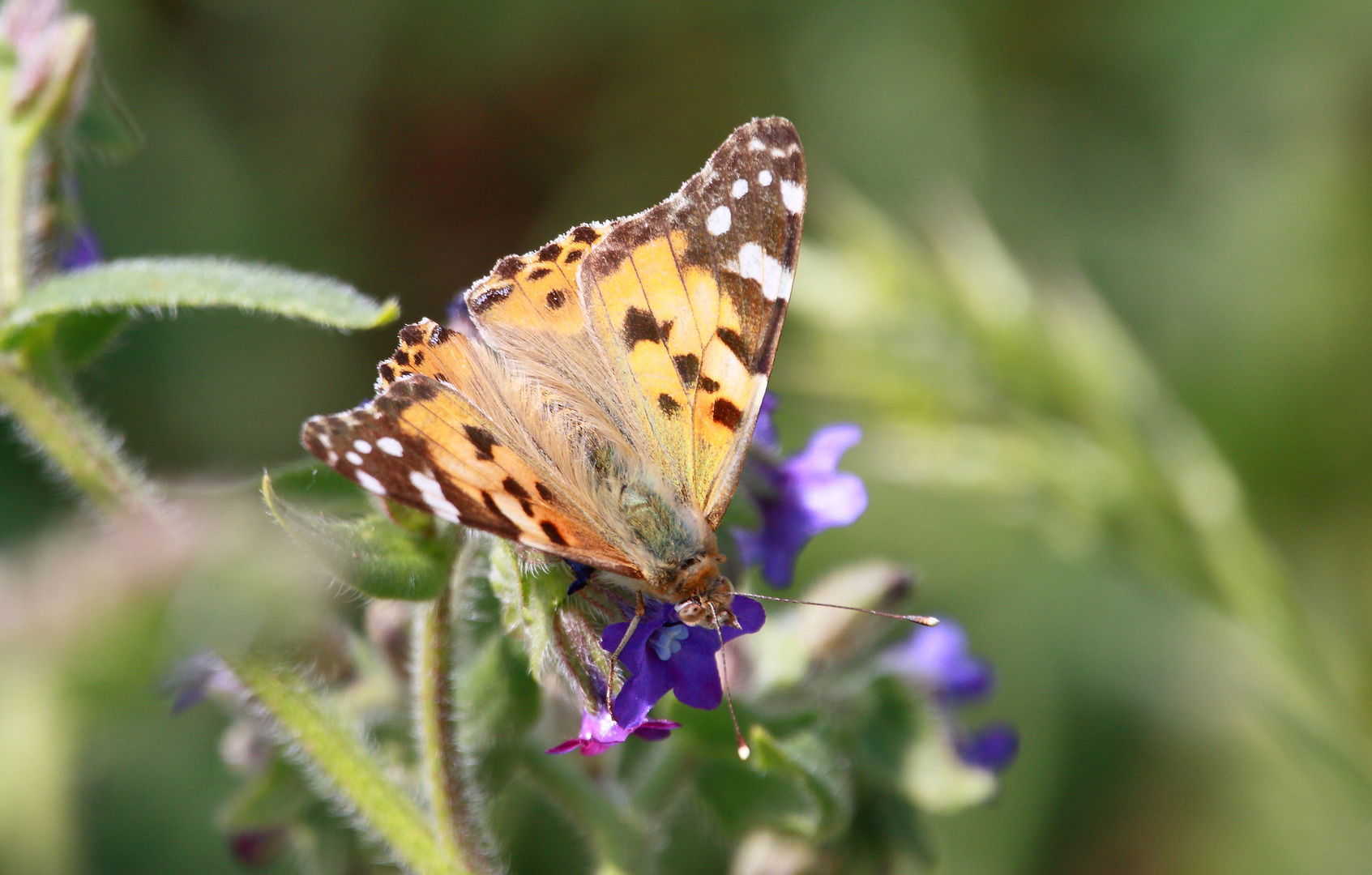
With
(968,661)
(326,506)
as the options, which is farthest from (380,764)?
(968,661)

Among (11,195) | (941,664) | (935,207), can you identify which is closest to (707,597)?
(941,664)

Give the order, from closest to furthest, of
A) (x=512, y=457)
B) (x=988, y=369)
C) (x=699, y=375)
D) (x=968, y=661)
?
(x=512, y=457), (x=699, y=375), (x=968, y=661), (x=988, y=369)

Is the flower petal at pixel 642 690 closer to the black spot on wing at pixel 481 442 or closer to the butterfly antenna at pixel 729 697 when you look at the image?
the butterfly antenna at pixel 729 697

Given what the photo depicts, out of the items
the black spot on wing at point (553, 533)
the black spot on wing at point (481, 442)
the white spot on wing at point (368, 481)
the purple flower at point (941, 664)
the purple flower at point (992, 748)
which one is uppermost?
the purple flower at point (941, 664)

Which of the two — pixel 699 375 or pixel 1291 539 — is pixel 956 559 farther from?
pixel 699 375

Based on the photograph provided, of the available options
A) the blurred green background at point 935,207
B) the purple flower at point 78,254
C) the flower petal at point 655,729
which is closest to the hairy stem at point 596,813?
the flower petal at point 655,729

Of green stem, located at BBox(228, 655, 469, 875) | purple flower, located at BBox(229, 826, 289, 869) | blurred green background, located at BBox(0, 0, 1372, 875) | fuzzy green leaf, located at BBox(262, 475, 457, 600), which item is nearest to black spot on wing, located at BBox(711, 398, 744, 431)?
fuzzy green leaf, located at BBox(262, 475, 457, 600)
